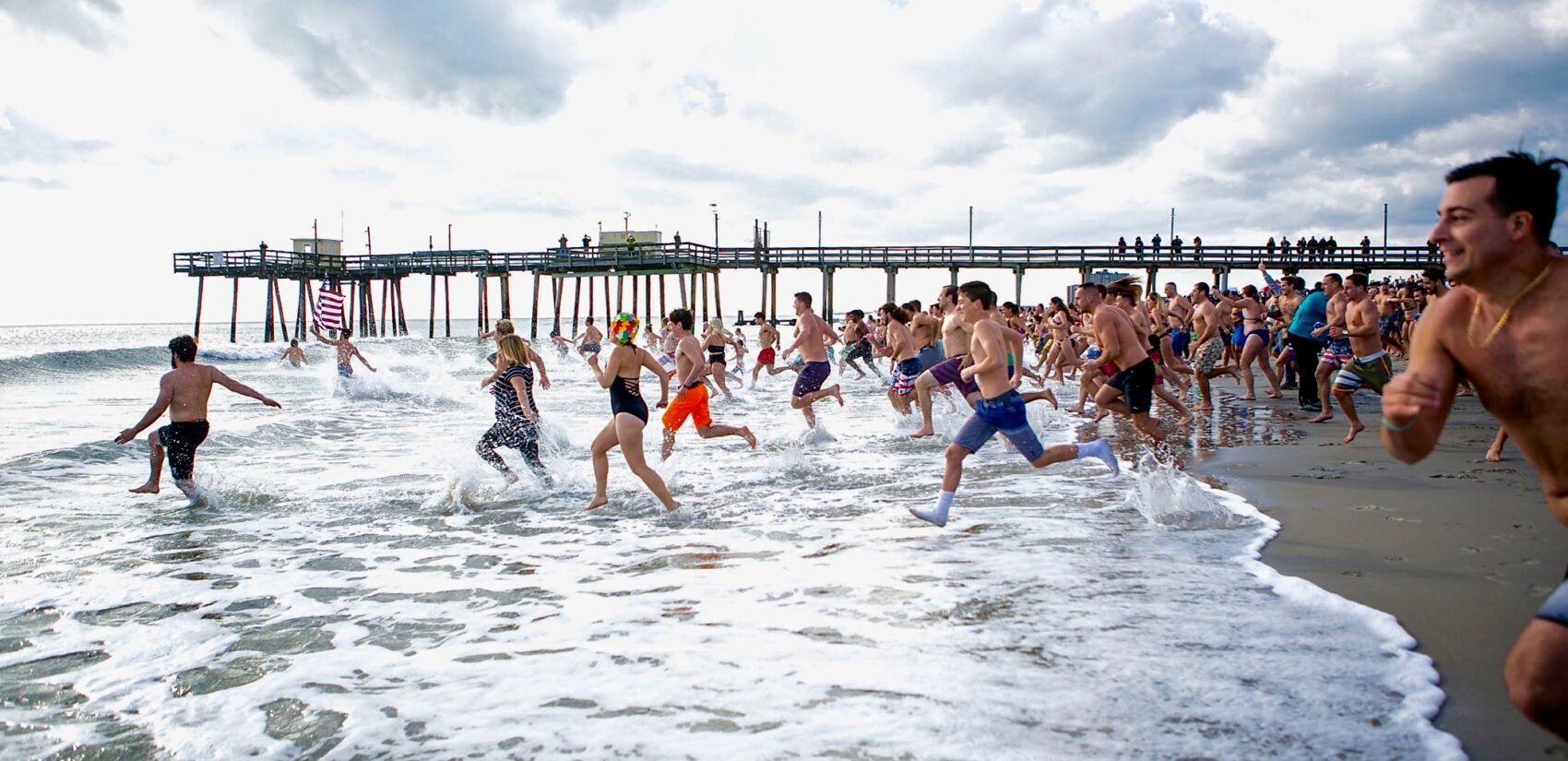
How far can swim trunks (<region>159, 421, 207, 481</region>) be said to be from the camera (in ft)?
23.3

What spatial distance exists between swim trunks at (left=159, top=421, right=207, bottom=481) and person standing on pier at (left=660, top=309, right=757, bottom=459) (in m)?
3.53

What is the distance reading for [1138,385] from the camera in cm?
801

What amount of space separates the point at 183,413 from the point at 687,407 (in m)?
3.76

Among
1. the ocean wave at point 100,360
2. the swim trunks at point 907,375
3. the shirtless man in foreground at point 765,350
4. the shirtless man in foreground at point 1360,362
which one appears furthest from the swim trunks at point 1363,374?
the ocean wave at point 100,360

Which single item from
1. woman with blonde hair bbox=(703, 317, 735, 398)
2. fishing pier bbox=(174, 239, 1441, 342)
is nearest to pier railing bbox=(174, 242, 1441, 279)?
fishing pier bbox=(174, 239, 1441, 342)

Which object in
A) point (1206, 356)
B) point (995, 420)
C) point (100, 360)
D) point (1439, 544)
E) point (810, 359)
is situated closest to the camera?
point (1439, 544)

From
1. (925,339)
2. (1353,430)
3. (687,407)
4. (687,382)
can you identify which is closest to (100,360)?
(925,339)

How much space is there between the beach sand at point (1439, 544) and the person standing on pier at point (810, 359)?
402 cm

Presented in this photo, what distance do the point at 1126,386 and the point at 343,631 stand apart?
6.28 metres

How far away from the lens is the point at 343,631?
14.0ft

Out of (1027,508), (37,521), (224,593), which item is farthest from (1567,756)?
(37,521)

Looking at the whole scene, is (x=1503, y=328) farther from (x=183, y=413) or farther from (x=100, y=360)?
(x=100, y=360)

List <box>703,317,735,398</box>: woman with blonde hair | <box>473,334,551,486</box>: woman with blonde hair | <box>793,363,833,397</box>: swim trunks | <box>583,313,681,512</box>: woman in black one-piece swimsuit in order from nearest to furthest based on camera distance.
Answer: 1. <box>583,313,681,512</box>: woman in black one-piece swimsuit
2. <box>473,334,551,486</box>: woman with blonde hair
3. <box>793,363,833,397</box>: swim trunks
4. <box>703,317,735,398</box>: woman with blonde hair

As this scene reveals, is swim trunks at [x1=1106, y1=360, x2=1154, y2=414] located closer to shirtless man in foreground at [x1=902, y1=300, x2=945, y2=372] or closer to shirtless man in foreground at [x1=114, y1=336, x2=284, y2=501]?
shirtless man in foreground at [x1=902, y1=300, x2=945, y2=372]
